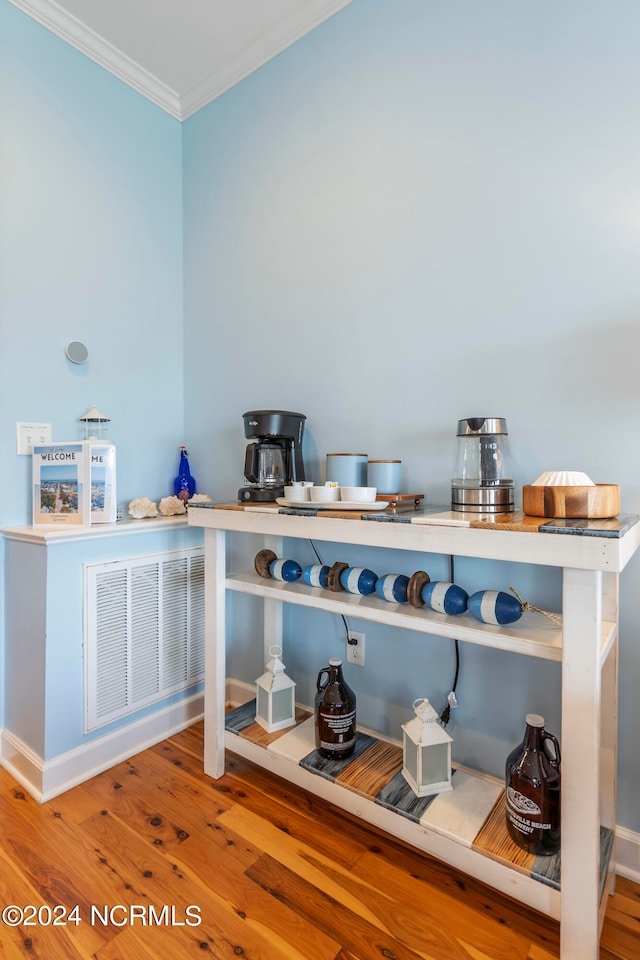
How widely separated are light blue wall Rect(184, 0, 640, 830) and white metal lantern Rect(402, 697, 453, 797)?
20 cm

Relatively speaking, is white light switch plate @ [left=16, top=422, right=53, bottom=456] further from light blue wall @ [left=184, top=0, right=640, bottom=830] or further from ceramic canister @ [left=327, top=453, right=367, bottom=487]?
ceramic canister @ [left=327, top=453, right=367, bottom=487]

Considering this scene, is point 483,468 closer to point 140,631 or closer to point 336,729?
point 336,729

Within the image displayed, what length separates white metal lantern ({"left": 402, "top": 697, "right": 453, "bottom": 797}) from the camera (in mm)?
1321

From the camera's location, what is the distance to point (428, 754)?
52.2 inches

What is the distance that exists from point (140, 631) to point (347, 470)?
1032 mm

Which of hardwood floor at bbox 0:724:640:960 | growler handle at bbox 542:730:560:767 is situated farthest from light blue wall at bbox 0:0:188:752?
growler handle at bbox 542:730:560:767

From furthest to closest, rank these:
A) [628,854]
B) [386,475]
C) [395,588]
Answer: [386,475] → [395,588] → [628,854]

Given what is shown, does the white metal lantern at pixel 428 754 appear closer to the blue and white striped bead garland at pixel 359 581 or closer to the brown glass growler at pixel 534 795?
the brown glass growler at pixel 534 795

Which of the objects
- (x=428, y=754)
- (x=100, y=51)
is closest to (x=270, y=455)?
(x=428, y=754)

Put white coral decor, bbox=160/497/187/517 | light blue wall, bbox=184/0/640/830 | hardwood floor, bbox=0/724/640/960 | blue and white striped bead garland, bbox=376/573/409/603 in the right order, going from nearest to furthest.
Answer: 1. hardwood floor, bbox=0/724/640/960
2. light blue wall, bbox=184/0/640/830
3. blue and white striped bead garland, bbox=376/573/409/603
4. white coral decor, bbox=160/497/187/517

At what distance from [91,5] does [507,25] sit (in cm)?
154

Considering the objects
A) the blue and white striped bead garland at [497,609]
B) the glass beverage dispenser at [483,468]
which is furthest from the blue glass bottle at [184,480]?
the blue and white striped bead garland at [497,609]

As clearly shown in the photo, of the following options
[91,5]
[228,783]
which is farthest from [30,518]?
[91,5]

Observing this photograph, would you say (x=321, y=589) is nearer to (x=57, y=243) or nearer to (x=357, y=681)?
(x=357, y=681)
